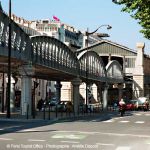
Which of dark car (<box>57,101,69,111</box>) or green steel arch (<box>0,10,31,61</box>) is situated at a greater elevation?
green steel arch (<box>0,10,31,61</box>)

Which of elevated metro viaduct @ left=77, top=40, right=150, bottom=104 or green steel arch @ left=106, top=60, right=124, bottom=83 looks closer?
green steel arch @ left=106, top=60, right=124, bottom=83

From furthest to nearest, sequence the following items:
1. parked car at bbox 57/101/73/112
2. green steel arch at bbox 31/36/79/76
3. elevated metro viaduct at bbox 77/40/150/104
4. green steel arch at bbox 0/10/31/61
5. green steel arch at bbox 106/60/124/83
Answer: elevated metro viaduct at bbox 77/40/150/104 → green steel arch at bbox 106/60/124/83 → parked car at bbox 57/101/73/112 → green steel arch at bbox 31/36/79/76 → green steel arch at bbox 0/10/31/61

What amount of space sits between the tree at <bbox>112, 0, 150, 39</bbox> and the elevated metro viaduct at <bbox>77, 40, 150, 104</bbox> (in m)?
68.6

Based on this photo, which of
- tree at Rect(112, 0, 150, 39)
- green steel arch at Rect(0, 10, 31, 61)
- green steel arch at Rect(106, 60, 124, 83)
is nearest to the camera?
tree at Rect(112, 0, 150, 39)

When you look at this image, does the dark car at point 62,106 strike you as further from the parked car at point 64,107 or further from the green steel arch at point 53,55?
the green steel arch at point 53,55

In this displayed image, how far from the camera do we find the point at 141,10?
29594mm

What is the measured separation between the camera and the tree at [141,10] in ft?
93.9

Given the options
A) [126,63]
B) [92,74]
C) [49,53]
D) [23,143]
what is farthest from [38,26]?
[23,143]

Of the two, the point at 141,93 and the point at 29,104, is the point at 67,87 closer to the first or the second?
the point at 141,93

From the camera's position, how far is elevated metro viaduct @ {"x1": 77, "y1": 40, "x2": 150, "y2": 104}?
102 meters

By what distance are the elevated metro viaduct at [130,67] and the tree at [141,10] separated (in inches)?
2701

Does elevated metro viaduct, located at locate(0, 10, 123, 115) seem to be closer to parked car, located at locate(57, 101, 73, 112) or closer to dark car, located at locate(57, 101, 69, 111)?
parked car, located at locate(57, 101, 73, 112)

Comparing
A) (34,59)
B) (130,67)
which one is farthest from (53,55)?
(130,67)

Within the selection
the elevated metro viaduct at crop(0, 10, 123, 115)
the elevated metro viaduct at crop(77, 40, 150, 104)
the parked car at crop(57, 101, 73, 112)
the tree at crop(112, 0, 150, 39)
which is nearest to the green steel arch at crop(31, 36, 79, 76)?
the elevated metro viaduct at crop(0, 10, 123, 115)
